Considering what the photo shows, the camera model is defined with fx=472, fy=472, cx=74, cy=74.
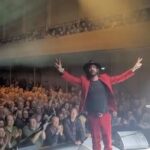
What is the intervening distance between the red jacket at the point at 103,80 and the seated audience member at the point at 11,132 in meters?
0.72

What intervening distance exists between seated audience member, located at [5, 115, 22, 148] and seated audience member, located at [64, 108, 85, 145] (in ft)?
1.73

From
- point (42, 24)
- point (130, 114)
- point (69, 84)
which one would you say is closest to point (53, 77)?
point (69, 84)

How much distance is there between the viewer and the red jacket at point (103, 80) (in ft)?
16.5

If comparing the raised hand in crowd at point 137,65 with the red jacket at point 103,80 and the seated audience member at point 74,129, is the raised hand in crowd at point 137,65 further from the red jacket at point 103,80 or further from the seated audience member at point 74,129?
the seated audience member at point 74,129

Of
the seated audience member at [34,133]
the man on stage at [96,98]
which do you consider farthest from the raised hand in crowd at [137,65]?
the seated audience member at [34,133]

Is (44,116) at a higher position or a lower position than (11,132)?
higher

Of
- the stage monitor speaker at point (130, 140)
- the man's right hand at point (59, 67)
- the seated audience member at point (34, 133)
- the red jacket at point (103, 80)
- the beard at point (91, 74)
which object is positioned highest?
the man's right hand at point (59, 67)

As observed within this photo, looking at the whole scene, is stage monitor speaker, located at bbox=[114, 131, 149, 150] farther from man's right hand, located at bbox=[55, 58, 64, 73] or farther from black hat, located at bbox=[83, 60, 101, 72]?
man's right hand, located at bbox=[55, 58, 64, 73]

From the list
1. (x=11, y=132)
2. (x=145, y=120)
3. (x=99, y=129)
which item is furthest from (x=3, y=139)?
(x=145, y=120)

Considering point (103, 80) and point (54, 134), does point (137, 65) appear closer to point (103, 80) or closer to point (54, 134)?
point (103, 80)

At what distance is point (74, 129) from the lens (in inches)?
200

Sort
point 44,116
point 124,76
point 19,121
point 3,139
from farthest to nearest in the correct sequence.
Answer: point 124,76 < point 44,116 < point 19,121 < point 3,139

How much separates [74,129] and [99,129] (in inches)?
10.6

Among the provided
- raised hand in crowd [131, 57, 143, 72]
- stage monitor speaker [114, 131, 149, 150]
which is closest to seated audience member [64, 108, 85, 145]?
stage monitor speaker [114, 131, 149, 150]
